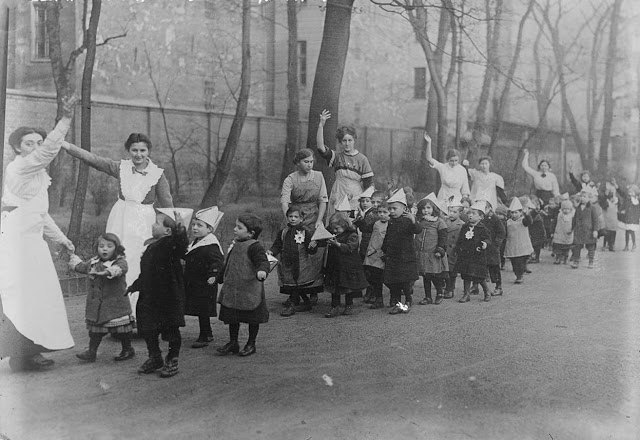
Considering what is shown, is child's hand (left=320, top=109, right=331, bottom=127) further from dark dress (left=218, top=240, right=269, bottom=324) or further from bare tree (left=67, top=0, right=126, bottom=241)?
bare tree (left=67, top=0, right=126, bottom=241)

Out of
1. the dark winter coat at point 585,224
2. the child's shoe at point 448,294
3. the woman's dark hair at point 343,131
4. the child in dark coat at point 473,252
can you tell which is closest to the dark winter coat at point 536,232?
the dark winter coat at point 585,224

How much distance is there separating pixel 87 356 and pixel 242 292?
1.06 metres

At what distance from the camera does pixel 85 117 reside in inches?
179

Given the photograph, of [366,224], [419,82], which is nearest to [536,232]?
[419,82]

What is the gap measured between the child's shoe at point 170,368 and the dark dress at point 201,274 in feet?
2.13

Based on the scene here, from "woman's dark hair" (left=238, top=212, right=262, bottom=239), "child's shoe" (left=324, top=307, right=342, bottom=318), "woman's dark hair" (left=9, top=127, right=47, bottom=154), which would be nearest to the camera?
"woman's dark hair" (left=9, top=127, right=47, bottom=154)

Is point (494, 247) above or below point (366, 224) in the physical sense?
below

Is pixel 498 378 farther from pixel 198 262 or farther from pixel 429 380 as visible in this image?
pixel 198 262

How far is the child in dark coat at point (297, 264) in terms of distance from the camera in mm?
5996

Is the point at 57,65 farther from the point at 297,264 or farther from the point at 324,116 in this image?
the point at 297,264

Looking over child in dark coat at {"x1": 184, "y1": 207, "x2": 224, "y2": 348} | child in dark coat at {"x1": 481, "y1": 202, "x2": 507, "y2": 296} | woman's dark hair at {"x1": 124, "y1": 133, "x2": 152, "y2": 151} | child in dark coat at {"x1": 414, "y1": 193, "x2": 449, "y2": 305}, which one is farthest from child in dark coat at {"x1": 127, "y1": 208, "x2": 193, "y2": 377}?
child in dark coat at {"x1": 481, "y1": 202, "x2": 507, "y2": 296}

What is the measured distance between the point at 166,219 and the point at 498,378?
Answer: 226 centimetres

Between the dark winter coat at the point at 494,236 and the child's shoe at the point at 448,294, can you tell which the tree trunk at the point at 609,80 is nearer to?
the dark winter coat at the point at 494,236

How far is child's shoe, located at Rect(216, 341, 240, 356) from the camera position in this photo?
182 inches
